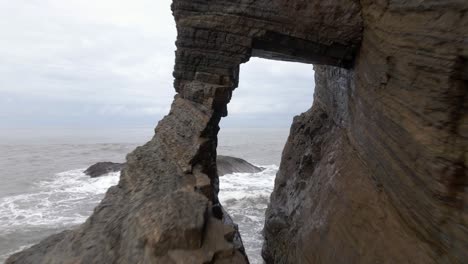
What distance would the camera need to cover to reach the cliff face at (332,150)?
13.3 feet

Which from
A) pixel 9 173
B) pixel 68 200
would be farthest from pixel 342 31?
pixel 9 173

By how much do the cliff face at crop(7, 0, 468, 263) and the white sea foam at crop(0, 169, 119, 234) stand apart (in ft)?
32.6

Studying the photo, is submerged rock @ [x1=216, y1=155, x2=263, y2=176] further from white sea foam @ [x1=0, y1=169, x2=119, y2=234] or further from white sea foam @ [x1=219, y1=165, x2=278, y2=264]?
white sea foam @ [x1=0, y1=169, x2=119, y2=234]

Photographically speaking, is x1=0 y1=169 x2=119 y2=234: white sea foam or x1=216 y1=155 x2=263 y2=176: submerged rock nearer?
x1=0 y1=169 x2=119 y2=234: white sea foam

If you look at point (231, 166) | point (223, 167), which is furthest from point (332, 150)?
point (231, 166)

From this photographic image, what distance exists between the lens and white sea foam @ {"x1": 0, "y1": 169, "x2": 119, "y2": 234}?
14.7 metres

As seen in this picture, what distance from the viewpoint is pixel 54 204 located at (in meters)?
17.8

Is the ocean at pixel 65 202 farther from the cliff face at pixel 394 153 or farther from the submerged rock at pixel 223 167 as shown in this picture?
the cliff face at pixel 394 153

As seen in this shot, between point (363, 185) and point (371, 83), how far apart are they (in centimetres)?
181

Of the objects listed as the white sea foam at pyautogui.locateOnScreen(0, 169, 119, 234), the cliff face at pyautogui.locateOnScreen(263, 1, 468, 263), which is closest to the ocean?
the white sea foam at pyautogui.locateOnScreen(0, 169, 119, 234)

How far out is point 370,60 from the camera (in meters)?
6.10

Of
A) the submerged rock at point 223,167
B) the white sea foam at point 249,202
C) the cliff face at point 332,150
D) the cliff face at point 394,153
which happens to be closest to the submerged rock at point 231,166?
the submerged rock at point 223,167

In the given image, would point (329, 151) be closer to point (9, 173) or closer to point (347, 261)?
point (347, 261)

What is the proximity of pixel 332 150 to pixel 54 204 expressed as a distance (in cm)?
1510
